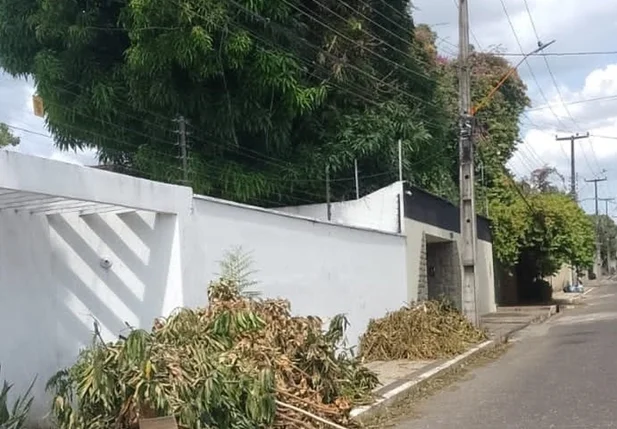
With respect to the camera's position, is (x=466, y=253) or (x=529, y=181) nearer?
(x=466, y=253)

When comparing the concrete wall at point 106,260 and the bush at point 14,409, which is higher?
the concrete wall at point 106,260

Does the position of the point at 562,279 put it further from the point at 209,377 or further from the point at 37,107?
the point at 209,377

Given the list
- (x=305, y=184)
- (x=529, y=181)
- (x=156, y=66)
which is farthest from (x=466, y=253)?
(x=529, y=181)

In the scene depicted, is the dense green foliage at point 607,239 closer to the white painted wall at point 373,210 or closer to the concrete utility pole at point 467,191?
the concrete utility pole at point 467,191

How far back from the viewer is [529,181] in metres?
54.3

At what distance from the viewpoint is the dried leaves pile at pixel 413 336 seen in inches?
643

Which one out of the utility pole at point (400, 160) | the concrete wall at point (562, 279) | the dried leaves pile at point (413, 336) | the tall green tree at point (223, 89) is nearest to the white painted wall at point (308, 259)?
the dried leaves pile at point (413, 336)

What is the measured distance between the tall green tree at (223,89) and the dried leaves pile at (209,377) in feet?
26.3

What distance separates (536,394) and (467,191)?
31.8ft

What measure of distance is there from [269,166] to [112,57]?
426cm

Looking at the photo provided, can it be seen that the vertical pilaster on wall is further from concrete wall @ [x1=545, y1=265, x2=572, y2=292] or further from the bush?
concrete wall @ [x1=545, y1=265, x2=572, y2=292]

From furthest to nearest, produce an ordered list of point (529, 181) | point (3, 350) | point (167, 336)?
point (529, 181), point (167, 336), point (3, 350)

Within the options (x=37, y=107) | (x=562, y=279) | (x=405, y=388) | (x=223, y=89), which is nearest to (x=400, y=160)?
(x=223, y=89)

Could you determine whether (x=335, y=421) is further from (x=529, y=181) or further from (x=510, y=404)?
A: (x=529, y=181)
